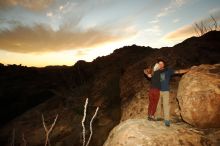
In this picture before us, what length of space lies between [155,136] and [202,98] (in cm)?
235

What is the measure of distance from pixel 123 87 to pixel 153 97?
8.19 meters

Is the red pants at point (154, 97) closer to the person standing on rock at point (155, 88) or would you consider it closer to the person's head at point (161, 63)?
the person standing on rock at point (155, 88)

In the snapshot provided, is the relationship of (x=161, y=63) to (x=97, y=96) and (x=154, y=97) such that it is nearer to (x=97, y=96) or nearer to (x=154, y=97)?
(x=154, y=97)

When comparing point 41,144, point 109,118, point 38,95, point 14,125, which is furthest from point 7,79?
point 109,118

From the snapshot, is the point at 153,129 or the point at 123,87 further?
the point at 123,87

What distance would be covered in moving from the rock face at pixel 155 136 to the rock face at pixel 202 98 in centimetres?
52

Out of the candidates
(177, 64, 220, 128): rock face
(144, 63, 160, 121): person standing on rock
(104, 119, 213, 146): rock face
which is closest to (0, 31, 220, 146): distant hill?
(177, 64, 220, 128): rock face

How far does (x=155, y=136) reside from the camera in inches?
290

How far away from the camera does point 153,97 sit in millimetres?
8617

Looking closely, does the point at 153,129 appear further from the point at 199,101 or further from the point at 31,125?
the point at 31,125

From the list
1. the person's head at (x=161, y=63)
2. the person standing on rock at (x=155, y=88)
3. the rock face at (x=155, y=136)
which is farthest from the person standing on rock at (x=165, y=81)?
the rock face at (x=155, y=136)

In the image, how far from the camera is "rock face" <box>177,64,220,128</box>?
7.84 m

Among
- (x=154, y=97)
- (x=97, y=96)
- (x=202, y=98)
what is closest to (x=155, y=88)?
(x=154, y=97)

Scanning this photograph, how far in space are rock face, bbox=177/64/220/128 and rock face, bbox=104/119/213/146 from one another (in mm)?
519
